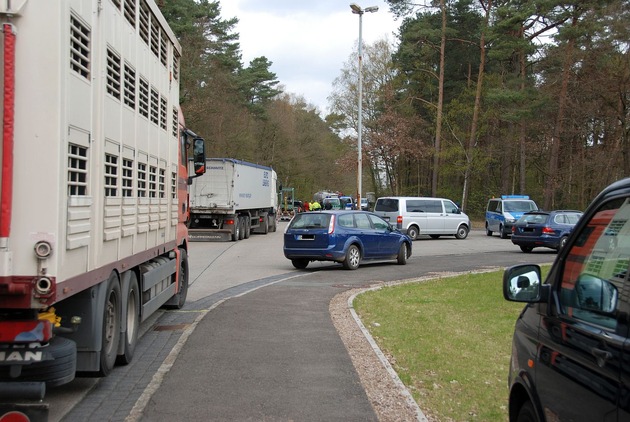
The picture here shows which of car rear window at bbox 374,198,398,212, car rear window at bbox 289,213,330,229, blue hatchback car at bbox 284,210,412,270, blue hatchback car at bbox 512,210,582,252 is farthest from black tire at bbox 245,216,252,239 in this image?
car rear window at bbox 289,213,330,229

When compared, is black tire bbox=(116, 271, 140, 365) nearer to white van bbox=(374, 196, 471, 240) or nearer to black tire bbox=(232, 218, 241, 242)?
black tire bbox=(232, 218, 241, 242)

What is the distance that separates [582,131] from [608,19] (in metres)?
8.52

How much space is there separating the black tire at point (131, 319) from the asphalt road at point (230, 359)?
0.46 ft

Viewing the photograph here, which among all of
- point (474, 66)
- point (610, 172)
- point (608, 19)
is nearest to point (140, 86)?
point (608, 19)

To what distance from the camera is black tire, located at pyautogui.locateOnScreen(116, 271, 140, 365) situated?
730 centimetres

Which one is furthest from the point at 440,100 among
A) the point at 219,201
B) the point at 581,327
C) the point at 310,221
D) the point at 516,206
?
the point at 581,327

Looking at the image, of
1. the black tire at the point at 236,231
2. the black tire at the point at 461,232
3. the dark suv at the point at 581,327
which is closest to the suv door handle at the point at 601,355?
the dark suv at the point at 581,327

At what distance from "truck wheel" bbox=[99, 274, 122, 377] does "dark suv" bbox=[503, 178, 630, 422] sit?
393 centimetres

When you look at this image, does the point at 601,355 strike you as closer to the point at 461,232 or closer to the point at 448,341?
the point at 448,341

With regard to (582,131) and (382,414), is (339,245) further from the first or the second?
(582,131)

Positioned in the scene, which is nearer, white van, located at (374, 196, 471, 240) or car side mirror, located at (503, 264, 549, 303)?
car side mirror, located at (503, 264, 549, 303)

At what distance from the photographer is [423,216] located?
3181cm

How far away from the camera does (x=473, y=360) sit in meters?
7.68

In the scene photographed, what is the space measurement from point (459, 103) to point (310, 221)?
35537mm
